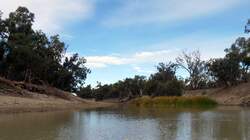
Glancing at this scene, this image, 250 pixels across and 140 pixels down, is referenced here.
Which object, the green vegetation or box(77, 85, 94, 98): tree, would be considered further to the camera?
box(77, 85, 94, 98): tree

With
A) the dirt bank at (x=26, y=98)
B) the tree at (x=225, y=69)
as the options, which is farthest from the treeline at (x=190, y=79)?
the dirt bank at (x=26, y=98)

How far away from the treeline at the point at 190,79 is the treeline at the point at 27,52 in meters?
27.2

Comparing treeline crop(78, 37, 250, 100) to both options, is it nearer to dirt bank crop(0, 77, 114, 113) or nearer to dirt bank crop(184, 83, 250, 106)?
dirt bank crop(184, 83, 250, 106)

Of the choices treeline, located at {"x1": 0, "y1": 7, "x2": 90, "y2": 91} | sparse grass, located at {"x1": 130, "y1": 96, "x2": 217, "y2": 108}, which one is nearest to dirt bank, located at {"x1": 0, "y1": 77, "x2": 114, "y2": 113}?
treeline, located at {"x1": 0, "y1": 7, "x2": 90, "y2": 91}

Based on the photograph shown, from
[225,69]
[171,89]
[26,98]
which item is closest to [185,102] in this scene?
[225,69]

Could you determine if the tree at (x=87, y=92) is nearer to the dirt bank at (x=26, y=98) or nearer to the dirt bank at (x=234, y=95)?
the dirt bank at (x=234, y=95)

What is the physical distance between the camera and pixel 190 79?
138 m

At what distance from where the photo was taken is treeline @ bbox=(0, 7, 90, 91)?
239 feet

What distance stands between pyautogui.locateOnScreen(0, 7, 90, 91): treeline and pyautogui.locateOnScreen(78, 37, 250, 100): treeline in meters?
27.2

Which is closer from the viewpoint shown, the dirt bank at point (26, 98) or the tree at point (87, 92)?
the dirt bank at point (26, 98)

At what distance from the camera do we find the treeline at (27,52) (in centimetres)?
7281

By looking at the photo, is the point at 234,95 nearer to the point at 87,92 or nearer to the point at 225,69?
the point at 225,69

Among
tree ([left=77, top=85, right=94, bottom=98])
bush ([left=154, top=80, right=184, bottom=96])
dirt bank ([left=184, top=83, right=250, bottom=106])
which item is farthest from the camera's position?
tree ([left=77, top=85, right=94, bottom=98])

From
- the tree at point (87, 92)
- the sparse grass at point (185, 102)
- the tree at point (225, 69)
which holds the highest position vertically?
the tree at point (225, 69)
